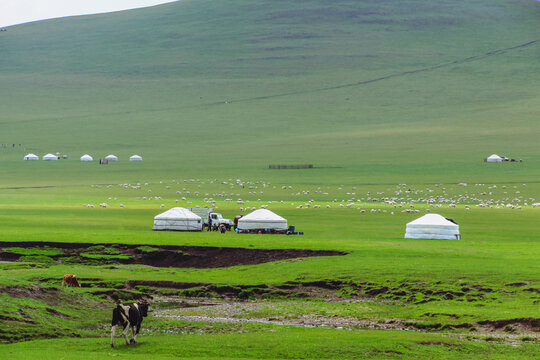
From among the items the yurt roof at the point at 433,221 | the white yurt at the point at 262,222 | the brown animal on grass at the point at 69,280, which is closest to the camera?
the brown animal on grass at the point at 69,280

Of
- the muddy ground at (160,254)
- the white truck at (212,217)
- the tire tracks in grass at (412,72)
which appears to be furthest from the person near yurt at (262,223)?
the tire tracks in grass at (412,72)

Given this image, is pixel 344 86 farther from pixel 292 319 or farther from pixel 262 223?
pixel 292 319

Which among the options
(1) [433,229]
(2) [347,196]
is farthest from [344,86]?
(1) [433,229]

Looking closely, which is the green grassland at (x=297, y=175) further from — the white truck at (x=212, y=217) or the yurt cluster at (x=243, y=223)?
the white truck at (x=212, y=217)

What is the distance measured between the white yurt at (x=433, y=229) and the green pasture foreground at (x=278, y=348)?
24.4 metres

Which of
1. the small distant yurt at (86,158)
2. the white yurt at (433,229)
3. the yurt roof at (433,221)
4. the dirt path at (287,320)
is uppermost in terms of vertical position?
the small distant yurt at (86,158)

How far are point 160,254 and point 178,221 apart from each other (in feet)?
38.5

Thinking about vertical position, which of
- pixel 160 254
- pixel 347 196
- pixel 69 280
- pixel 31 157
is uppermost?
pixel 31 157

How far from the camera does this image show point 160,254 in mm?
40562

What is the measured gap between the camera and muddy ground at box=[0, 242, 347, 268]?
3953 cm

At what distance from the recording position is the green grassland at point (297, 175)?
24.4 meters

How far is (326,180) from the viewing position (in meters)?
104

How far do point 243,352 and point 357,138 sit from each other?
114910 millimetres

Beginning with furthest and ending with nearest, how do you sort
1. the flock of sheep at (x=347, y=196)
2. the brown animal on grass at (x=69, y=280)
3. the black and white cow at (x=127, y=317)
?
the flock of sheep at (x=347, y=196), the brown animal on grass at (x=69, y=280), the black and white cow at (x=127, y=317)
